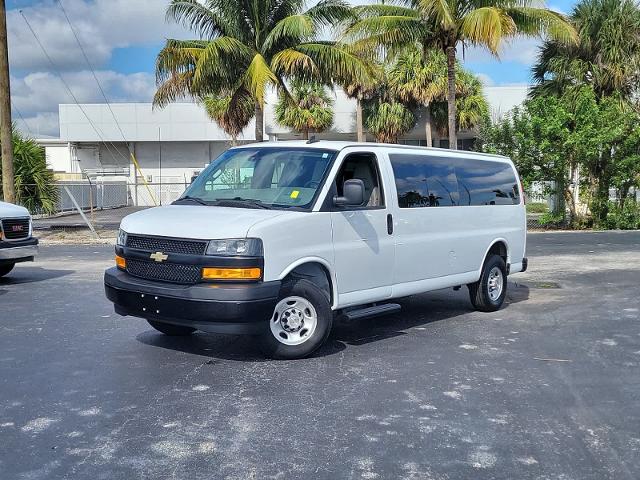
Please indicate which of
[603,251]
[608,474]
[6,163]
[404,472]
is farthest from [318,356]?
[6,163]

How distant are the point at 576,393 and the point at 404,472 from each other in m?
2.20

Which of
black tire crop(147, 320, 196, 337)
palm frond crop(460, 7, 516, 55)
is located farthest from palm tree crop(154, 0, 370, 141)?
black tire crop(147, 320, 196, 337)

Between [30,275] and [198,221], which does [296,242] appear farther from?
[30,275]

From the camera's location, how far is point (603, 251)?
16.9 meters

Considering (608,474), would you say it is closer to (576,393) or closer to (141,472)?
(576,393)

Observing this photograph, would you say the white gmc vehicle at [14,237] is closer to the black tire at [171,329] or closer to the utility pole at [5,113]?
the black tire at [171,329]

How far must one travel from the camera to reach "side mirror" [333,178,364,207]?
679cm

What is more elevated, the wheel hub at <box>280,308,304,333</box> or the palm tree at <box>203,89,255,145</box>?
the palm tree at <box>203,89,255,145</box>

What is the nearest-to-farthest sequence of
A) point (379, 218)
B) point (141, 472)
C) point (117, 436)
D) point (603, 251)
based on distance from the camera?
point (141, 472) → point (117, 436) → point (379, 218) → point (603, 251)

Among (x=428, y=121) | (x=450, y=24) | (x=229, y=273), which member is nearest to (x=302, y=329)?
(x=229, y=273)

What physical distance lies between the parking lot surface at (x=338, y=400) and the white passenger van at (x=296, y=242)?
0.48 metres

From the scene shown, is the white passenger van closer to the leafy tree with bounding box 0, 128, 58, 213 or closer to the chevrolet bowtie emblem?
the chevrolet bowtie emblem

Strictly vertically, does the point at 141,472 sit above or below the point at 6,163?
below

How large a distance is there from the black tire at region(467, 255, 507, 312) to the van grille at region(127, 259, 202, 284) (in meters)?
4.29
